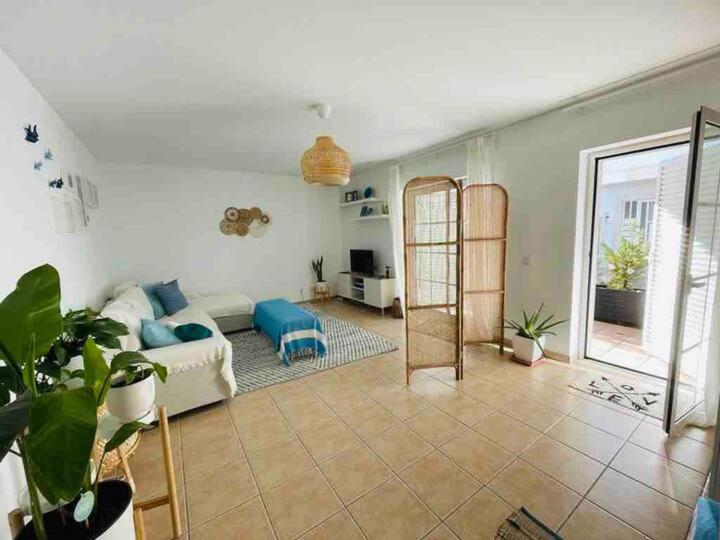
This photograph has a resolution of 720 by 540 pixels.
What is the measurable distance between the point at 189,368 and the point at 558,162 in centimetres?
377

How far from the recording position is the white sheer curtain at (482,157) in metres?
3.42

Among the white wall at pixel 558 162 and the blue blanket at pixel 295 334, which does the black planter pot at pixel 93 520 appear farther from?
the white wall at pixel 558 162

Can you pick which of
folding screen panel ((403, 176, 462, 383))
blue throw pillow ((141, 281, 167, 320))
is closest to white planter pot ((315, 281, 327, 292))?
blue throw pillow ((141, 281, 167, 320))

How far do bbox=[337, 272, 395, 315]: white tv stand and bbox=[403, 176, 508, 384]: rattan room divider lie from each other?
1761 mm

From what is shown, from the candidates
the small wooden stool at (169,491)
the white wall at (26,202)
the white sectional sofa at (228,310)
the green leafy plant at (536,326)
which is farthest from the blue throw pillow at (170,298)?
the green leafy plant at (536,326)

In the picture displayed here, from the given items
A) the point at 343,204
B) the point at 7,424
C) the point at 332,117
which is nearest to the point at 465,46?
the point at 332,117

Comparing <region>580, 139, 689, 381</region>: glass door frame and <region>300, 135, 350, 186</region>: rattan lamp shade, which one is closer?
<region>300, 135, 350, 186</region>: rattan lamp shade

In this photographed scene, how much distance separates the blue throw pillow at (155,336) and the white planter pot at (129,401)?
135 cm

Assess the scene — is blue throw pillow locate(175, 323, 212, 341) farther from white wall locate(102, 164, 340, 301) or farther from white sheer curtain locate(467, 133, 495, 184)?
white sheer curtain locate(467, 133, 495, 184)

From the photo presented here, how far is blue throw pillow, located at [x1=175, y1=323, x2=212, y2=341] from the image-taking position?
2578 mm

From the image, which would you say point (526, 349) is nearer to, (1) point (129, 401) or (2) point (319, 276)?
(1) point (129, 401)

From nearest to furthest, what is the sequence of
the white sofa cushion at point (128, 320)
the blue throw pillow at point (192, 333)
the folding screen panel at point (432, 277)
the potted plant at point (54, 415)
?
the potted plant at point (54, 415)
the white sofa cushion at point (128, 320)
the blue throw pillow at point (192, 333)
the folding screen panel at point (432, 277)

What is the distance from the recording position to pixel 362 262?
18.5 feet

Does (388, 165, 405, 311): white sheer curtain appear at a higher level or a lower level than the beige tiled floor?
higher
